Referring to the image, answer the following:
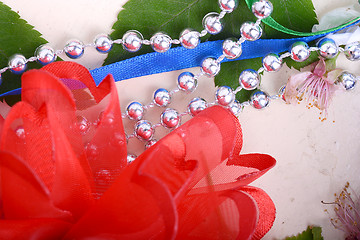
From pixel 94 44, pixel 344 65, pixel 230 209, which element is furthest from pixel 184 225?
pixel 344 65

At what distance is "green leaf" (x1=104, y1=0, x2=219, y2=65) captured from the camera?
21.5 inches

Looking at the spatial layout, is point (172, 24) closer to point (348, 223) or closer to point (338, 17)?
point (338, 17)

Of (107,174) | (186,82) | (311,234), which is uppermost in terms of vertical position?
(186,82)

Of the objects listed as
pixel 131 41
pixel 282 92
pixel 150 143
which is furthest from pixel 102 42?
pixel 282 92

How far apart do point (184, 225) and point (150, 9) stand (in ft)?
0.87

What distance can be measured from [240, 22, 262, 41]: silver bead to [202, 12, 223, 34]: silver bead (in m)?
0.03

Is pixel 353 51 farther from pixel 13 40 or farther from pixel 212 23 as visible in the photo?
pixel 13 40

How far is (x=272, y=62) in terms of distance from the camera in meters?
0.57

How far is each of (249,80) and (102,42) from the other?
0.19 meters

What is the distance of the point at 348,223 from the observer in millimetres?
645

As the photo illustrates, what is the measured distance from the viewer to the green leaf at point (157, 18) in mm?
546

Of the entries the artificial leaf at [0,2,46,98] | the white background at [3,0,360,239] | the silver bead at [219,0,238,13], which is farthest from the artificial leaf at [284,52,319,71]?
the artificial leaf at [0,2,46,98]

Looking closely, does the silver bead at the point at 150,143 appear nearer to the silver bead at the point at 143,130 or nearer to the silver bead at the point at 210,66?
the silver bead at the point at 143,130

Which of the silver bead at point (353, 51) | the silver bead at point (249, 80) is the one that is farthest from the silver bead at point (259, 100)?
the silver bead at point (353, 51)
